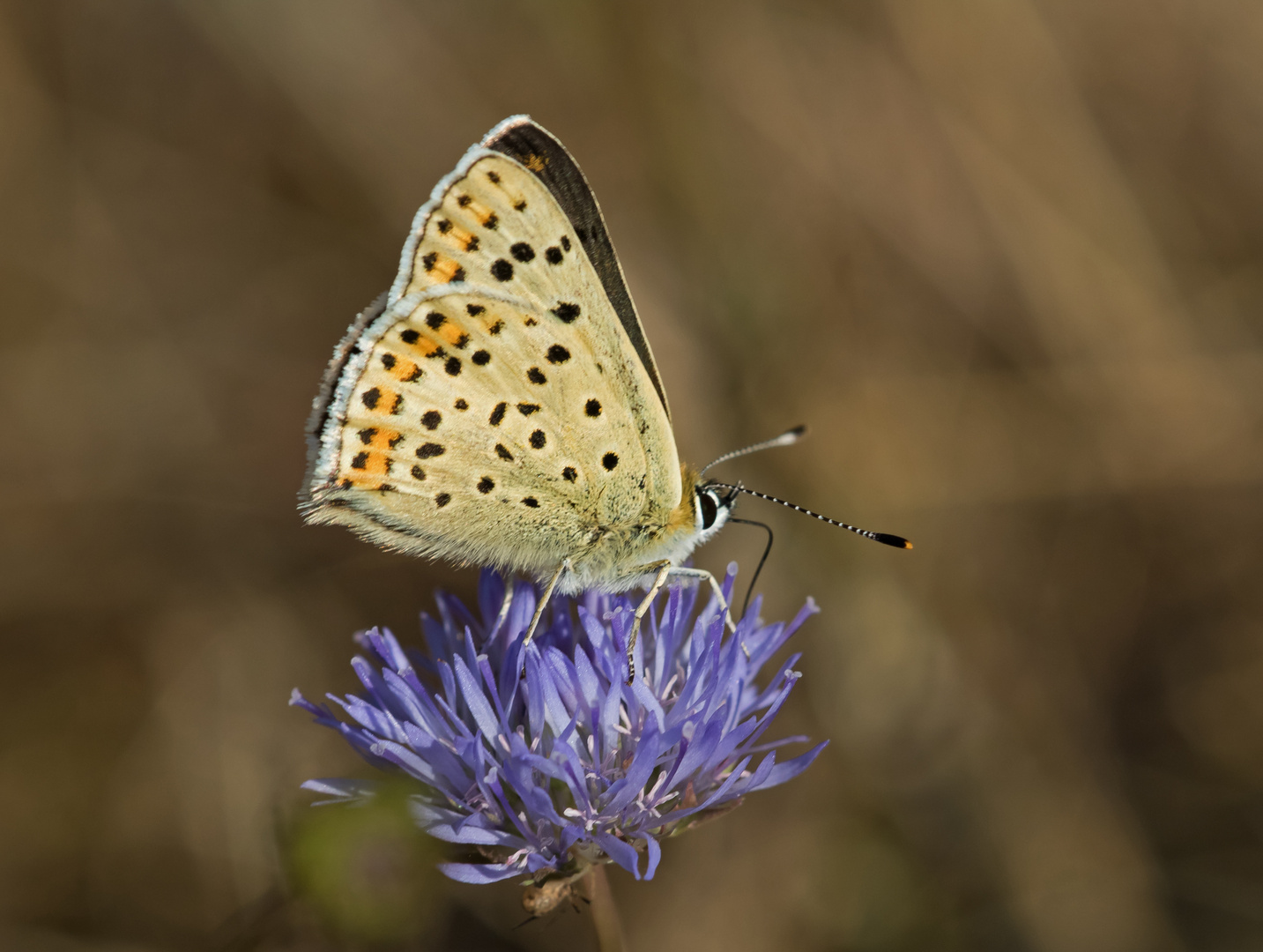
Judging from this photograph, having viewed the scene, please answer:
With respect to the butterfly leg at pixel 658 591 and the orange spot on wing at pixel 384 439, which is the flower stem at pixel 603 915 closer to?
the butterfly leg at pixel 658 591

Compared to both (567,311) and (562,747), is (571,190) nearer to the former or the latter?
(567,311)

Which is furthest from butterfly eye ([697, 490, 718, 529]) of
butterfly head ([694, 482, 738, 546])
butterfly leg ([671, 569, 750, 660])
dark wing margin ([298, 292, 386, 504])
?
dark wing margin ([298, 292, 386, 504])

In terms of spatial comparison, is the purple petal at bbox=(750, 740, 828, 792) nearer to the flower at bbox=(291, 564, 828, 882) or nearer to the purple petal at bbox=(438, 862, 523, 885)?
the flower at bbox=(291, 564, 828, 882)

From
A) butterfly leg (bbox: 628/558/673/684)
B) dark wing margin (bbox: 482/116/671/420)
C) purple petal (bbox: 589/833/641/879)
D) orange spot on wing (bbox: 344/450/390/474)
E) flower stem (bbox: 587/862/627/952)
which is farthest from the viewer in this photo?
dark wing margin (bbox: 482/116/671/420)

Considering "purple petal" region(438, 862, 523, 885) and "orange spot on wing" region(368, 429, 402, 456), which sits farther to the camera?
"orange spot on wing" region(368, 429, 402, 456)

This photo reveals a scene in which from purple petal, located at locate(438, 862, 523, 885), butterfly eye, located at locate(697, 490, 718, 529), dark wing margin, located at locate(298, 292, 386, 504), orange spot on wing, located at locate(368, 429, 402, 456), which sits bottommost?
purple petal, located at locate(438, 862, 523, 885)

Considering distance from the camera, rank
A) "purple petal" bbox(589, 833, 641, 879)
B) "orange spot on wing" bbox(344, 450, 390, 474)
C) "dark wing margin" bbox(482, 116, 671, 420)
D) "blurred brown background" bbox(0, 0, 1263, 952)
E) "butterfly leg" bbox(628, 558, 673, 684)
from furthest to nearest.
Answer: "blurred brown background" bbox(0, 0, 1263, 952) → "dark wing margin" bbox(482, 116, 671, 420) → "orange spot on wing" bbox(344, 450, 390, 474) → "butterfly leg" bbox(628, 558, 673, 684) → "purple petal" bbox(589, 833, 641, 879)

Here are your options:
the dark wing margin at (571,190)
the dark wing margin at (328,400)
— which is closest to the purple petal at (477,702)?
the dark wing margin at (328,400)

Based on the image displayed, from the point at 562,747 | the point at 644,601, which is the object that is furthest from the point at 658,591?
the point at 562,747
